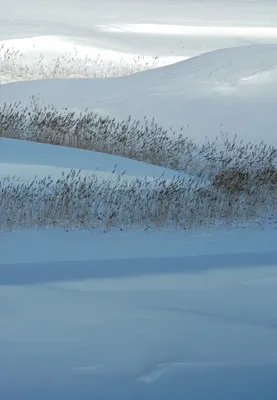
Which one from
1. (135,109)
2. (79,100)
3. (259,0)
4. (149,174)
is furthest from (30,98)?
(259,0)

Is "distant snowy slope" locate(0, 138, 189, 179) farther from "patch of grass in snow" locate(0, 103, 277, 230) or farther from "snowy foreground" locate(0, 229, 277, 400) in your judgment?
"snowy foreground" locate(0, 229, 277, 400)

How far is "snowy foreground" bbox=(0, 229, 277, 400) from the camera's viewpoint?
3.67 metres

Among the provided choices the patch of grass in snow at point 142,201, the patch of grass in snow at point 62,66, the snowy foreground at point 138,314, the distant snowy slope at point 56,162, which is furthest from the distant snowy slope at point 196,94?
the snowy foreground at point 138,314

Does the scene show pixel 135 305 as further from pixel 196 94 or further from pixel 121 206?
pixel 196 94

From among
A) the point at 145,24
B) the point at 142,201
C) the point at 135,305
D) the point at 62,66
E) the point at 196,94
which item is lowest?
the point at 135,305

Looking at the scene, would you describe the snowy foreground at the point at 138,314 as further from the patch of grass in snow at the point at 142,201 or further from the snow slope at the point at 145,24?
the snow slope at the point at 145,24

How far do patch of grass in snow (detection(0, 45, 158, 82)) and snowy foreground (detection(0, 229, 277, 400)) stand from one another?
1389 centimetres

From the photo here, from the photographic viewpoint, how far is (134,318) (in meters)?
4.57

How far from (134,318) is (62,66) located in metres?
18.7

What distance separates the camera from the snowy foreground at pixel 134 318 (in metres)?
3.67

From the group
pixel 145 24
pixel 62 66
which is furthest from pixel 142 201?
pixel 145 24

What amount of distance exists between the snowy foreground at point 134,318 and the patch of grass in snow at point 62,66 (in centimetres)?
1389

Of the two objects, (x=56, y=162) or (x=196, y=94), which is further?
(x=196, y=94)

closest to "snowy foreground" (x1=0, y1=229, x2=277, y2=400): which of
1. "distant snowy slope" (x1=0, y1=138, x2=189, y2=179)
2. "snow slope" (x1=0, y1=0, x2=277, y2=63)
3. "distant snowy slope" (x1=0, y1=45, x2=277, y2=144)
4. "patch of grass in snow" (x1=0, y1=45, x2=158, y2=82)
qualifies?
"distant snowy slope" (x1=0, y1=138, x2=189, y2=179)
